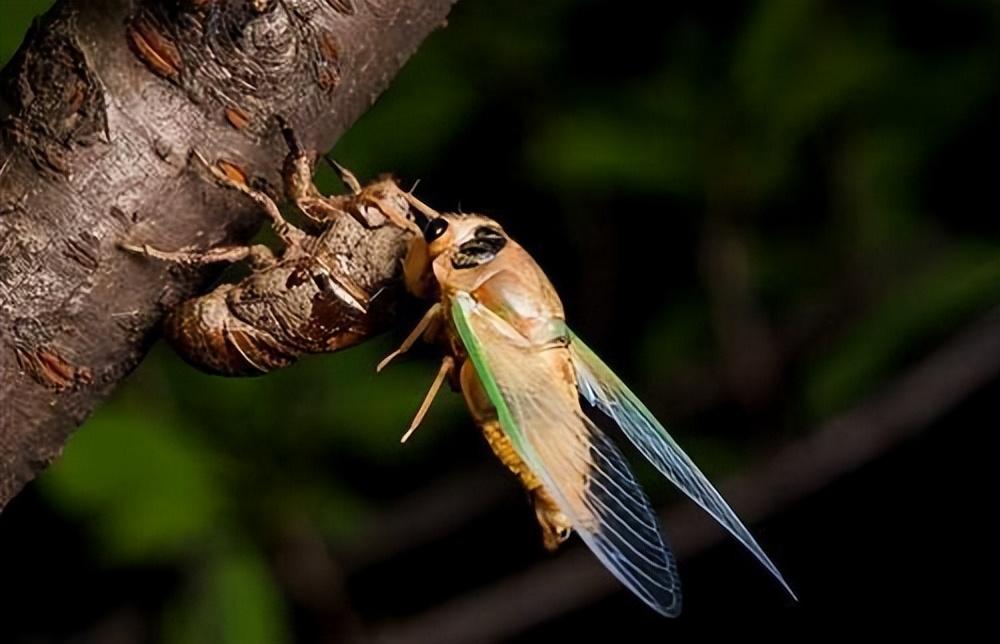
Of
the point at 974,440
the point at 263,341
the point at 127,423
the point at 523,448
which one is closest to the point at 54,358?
the point at 263,341

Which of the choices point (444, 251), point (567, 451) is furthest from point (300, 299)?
point (567, 451)

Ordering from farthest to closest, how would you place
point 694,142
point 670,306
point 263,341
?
point 670,306 → point 694,142 → point 263,341

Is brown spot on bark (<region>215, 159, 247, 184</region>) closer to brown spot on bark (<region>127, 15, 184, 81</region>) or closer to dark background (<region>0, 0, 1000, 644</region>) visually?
brown spot on bark (<region>127, 15, 184, 81</region>)

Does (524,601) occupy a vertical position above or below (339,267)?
below

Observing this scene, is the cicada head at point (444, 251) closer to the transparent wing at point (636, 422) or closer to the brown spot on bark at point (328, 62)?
the transparent wing at point (636, 422)

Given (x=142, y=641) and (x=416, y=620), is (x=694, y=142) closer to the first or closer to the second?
(x=416, y=620)

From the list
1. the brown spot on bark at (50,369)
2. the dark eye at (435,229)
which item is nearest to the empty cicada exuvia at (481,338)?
the dark eye at (435,229)

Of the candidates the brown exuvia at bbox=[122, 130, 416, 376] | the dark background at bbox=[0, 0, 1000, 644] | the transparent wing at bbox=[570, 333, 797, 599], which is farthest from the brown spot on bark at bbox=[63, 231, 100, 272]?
the dark background at bbox=[0, 0, 1000, 644]
